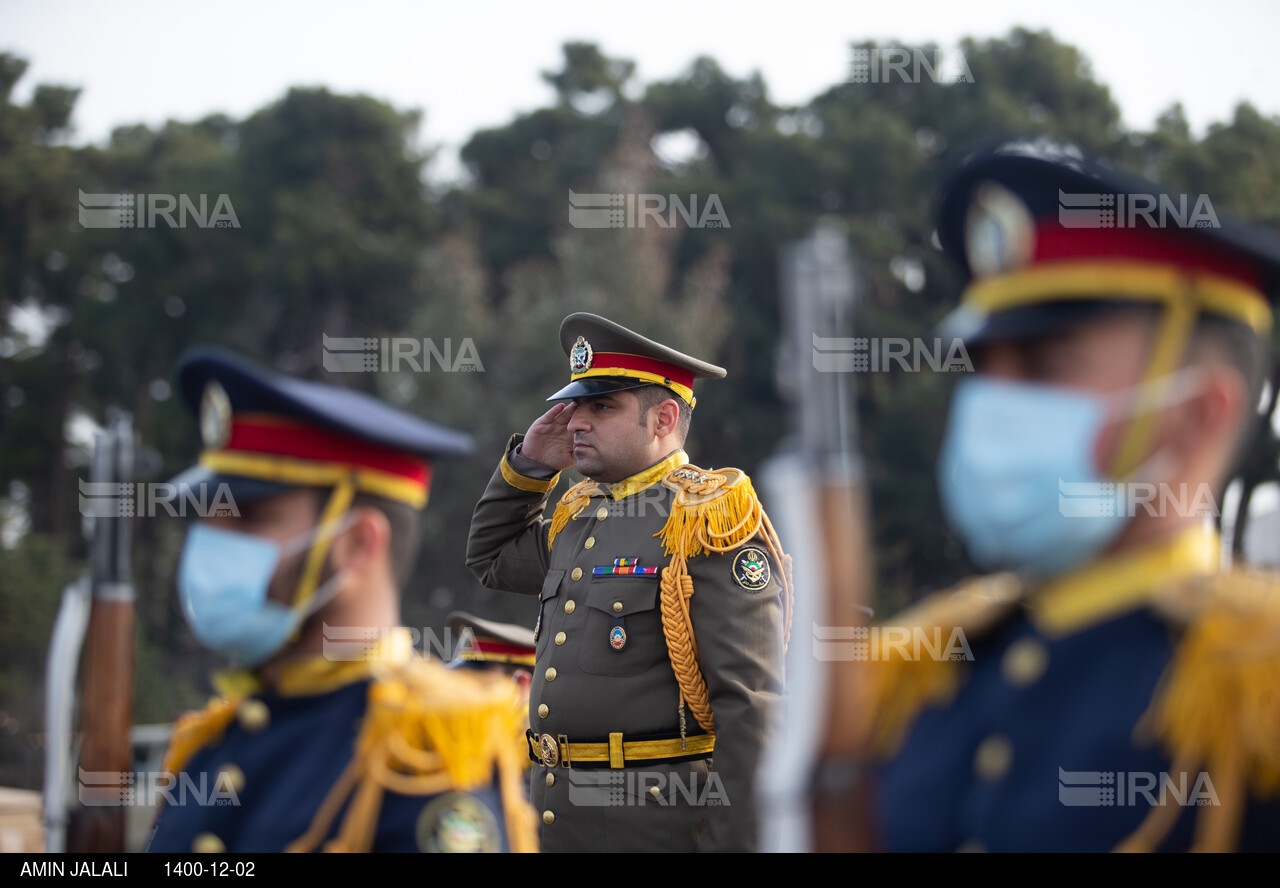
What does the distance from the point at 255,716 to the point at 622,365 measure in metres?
2.17

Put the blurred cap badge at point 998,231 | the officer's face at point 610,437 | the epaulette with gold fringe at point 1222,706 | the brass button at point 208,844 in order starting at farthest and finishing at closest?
the officer's face at point 610,437 < the brass button at point 208,844 < the blurred cap badge at point 998,231 < the epaulette with gold fringe at point 1222,706

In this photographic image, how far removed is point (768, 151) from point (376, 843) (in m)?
27.4

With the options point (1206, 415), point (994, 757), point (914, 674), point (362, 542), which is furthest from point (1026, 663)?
point (362, 542)

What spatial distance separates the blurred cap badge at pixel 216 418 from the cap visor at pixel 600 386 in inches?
66.7

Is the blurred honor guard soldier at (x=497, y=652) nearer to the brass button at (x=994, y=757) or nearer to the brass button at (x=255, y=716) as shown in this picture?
the brass button at (x=255, y=716)

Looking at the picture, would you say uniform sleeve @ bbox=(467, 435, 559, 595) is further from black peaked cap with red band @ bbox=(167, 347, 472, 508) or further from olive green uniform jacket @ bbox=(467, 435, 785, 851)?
black peaked cap with red band @ bbox=(167, 347, 472, 508)

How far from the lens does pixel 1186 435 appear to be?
203 centimetres

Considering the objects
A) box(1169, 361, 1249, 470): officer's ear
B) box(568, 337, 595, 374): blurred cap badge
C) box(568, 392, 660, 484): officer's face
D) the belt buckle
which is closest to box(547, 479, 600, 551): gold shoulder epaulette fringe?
box(568, 392, 660, 484): officer's face

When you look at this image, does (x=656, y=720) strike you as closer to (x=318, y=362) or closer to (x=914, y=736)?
(x=914, y=736)

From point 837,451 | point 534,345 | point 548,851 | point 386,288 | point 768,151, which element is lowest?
point 548,851

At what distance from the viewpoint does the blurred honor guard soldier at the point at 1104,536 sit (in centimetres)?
191

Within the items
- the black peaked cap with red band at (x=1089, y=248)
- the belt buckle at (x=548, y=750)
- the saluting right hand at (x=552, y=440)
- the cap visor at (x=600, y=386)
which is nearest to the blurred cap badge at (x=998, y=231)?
the black peaked cap with red band at (x=1089, y=248)

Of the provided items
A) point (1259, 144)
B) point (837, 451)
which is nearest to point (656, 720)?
point (837, 451)

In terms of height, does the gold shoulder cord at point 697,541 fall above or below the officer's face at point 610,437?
below
